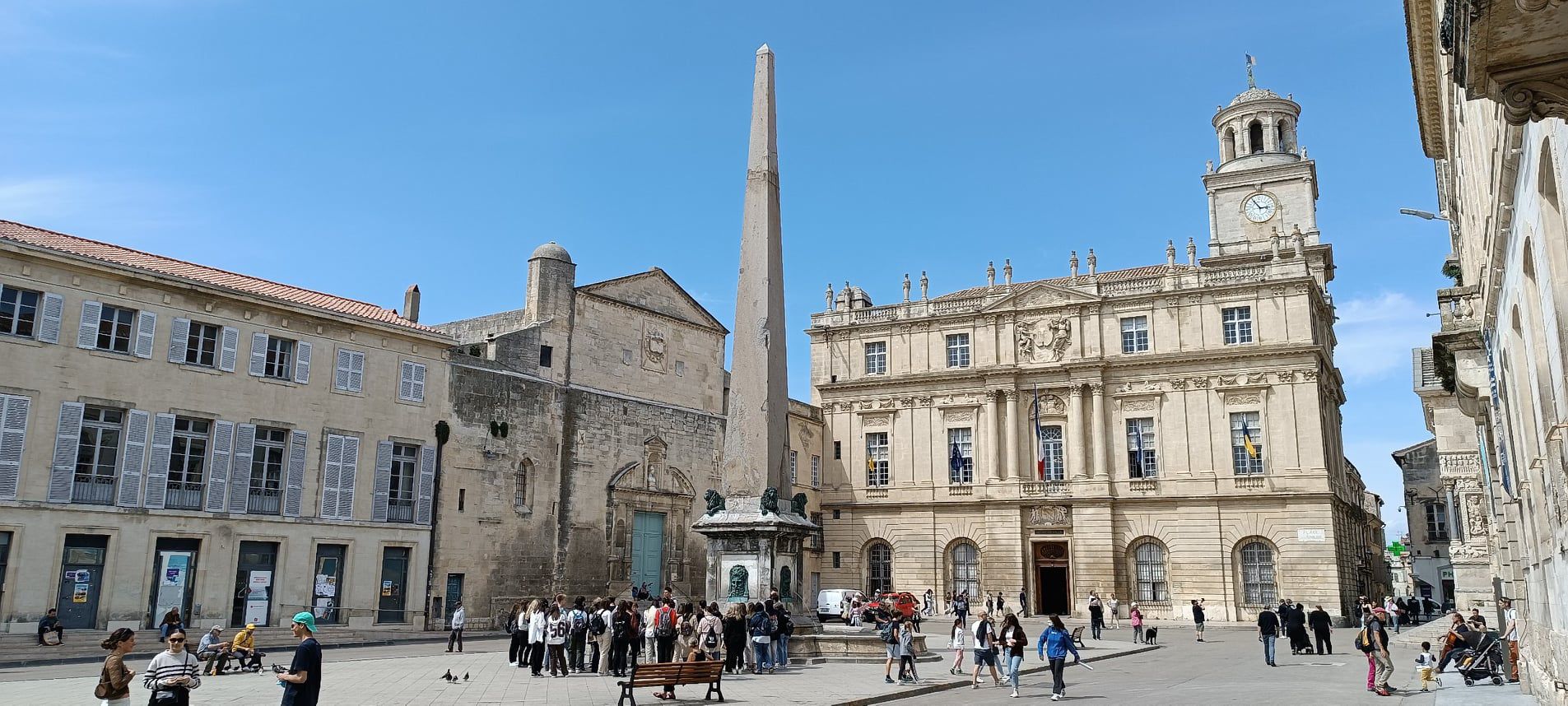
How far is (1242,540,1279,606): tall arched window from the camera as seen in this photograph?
35.7 metres

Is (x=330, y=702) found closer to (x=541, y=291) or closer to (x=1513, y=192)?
(x=1513, y=192)

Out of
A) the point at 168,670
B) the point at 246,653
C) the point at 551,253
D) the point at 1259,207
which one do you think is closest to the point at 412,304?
the point at 551,253

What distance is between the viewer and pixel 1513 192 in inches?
353

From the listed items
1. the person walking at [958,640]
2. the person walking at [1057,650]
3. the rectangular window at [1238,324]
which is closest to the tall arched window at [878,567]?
the rectangular window at [1238,324]

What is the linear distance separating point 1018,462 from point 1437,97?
2734cm

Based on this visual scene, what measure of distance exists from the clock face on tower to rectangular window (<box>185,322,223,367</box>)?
42121 millimetres

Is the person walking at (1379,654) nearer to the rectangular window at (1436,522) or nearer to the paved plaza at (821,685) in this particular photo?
the paved plaza at (821,685)

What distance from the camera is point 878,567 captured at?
42.6 m

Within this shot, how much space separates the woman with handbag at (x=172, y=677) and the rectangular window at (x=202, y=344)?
17043 millimetres

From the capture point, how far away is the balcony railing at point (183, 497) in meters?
21.5

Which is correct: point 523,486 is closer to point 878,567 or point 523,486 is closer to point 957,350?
point 878,567

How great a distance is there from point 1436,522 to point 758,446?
58.6m

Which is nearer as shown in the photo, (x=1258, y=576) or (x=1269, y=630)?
(x=1269, y=630)

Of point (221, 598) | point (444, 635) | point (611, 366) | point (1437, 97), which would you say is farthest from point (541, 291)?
point (1437, 97)
